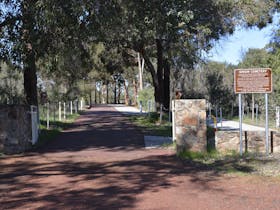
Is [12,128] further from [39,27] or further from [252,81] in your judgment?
[252,81]

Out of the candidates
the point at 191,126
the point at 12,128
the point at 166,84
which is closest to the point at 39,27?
the point at 12,128

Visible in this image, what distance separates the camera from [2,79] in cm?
3981

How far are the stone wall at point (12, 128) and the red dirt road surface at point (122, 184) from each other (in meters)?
0.81

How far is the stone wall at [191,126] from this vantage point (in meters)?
13.4

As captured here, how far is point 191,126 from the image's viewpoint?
13.4 metres

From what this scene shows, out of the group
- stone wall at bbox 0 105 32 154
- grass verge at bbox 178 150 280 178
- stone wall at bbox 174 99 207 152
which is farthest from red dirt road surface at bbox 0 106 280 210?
stone wall at bbox 0 105 32 154

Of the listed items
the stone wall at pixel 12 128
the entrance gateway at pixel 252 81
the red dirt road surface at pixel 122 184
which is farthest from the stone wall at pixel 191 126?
the stone wall at pixel 12 128

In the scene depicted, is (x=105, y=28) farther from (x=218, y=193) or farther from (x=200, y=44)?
(x=200, y=44)

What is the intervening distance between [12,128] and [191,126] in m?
5.40

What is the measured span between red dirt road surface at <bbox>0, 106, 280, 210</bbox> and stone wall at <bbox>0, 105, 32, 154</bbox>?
0.81 m

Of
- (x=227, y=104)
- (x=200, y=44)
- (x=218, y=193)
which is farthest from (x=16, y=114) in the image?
(x=227, y=104)

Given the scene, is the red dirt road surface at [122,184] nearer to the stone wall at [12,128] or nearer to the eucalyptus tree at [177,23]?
the stone wall at [12,128]

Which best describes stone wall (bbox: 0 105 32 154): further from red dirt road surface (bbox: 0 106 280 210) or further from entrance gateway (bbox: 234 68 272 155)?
entrance gateway (bbox: 234 68 272 155)

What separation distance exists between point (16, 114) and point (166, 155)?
4713 mm
